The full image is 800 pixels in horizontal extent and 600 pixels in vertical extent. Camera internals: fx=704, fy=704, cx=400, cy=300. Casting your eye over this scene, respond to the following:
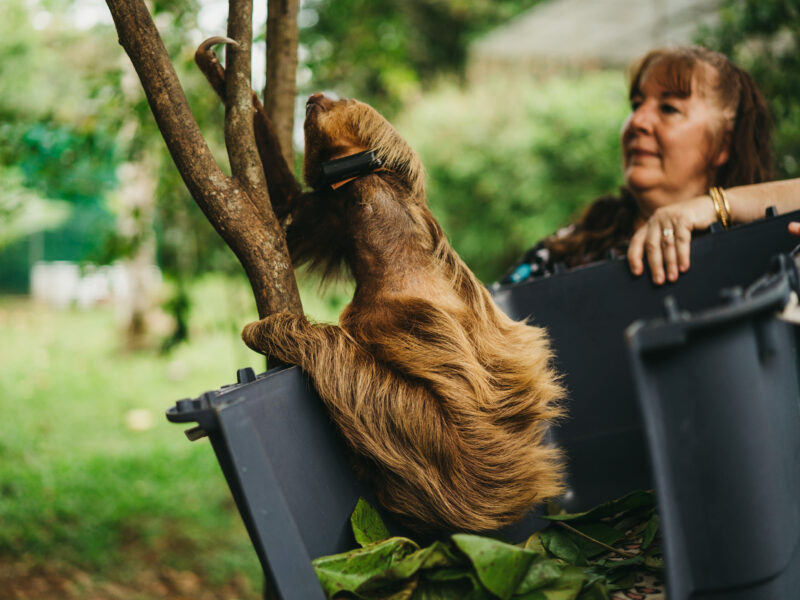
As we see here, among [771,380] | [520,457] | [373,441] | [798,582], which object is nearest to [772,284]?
[771,380]

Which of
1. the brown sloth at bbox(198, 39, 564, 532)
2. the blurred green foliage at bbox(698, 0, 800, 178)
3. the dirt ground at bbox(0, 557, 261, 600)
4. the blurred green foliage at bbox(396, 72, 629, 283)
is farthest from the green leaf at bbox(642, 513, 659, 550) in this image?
the blurred green foliage at bbox(396, 72, 629, 283)

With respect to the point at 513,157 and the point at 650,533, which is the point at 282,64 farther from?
the point at 513,157

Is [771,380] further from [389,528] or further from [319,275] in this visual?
[319,275]

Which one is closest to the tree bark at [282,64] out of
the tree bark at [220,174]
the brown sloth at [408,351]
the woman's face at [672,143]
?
the brown sloth at [408,351]

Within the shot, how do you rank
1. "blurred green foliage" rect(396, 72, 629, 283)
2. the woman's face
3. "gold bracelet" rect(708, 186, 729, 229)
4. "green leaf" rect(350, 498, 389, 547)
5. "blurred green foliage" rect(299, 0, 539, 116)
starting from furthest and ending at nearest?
1. "blurred green foliage" rect(396, 72, 629, 283)
2. "blurred green foliage" rect(299, 0, 539, 116)
3. the woman's face
4. "gold bracelet" rect(708, 186, 729, 229)
5. "green leaf" rect(350, 498, 389, 547)

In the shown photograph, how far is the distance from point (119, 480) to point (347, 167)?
351 centimetres

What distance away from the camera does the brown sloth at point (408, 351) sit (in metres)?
1.31

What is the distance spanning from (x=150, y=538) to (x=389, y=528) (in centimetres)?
269

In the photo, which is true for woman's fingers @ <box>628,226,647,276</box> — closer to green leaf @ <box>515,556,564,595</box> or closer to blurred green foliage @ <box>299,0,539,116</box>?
green leaf @ <box>515,556,564,595</box>

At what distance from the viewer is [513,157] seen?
23.4 ft

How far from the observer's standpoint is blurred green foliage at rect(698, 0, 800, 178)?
9.79ft

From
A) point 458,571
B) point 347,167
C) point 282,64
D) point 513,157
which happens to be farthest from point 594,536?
point 513,157

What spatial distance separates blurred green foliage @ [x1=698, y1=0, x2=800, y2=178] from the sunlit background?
0.04 ft

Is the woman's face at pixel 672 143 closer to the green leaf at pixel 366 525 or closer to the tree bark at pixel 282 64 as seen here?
the tree bark at pixel 282 64
